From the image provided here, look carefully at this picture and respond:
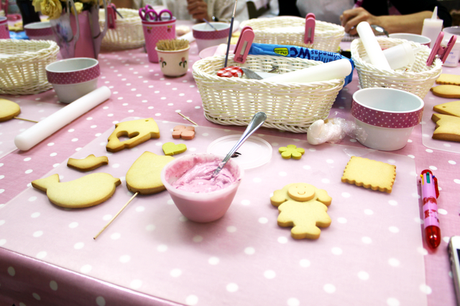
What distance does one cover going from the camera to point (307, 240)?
477mm

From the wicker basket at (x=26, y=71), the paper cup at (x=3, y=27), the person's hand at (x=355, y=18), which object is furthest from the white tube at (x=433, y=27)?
the paper cup at (x=3, y=27)

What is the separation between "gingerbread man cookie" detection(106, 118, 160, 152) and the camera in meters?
0.72

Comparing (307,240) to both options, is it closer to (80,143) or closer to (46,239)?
(46,239)

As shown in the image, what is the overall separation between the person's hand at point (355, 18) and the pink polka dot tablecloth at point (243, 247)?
3.38ft

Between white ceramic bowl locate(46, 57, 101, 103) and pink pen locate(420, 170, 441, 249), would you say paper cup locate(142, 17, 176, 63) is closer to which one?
white ceramic bowl locate(46, 57, 101, 103)

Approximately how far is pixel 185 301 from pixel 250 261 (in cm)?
10

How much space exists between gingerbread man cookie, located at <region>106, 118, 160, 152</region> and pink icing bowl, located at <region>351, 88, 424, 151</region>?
0.47 meters

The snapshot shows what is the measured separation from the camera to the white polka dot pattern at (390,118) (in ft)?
2.11

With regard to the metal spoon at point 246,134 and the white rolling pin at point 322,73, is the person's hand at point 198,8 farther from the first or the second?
the metal spoon at point 246,134

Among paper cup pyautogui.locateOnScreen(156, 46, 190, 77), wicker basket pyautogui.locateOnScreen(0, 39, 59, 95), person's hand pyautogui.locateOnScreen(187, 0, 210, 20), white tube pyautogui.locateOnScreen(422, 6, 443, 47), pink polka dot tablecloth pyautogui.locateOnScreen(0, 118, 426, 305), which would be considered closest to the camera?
pink polka dot tablecloth pyautogui.locateOnScreen(0, 118, 426, 305)

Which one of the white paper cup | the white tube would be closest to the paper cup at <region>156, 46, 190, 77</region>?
the white paper cup

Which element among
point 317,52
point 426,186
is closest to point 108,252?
point 426,186

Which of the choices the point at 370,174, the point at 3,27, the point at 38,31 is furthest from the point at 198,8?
the point at 370,174

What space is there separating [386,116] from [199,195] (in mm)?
433
